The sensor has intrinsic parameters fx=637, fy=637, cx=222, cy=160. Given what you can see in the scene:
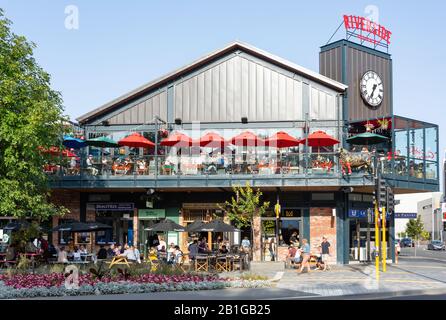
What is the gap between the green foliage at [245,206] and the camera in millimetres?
30375

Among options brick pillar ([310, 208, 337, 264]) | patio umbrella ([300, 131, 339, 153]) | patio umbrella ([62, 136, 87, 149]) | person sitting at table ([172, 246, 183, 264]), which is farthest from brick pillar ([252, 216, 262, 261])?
patio umbrella ([62, 136, 87, 149])

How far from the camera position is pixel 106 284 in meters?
18.2

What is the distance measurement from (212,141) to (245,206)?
370cm

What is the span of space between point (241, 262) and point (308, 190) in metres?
8.49

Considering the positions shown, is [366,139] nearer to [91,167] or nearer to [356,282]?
[356,282]

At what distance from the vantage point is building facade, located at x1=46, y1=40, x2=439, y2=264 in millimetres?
31250

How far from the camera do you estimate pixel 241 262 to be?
25484mm

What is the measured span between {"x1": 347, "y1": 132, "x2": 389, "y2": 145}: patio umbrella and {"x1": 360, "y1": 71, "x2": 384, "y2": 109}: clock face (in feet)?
14.2

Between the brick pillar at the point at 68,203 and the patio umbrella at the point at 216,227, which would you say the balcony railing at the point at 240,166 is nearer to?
the brick pillar at the point at 68,203

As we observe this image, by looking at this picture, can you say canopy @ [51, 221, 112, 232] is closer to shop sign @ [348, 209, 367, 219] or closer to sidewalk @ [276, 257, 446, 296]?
sidewalk @ [276, 257, 446, 296]

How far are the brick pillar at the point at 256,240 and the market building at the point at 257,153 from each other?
0.05 meters

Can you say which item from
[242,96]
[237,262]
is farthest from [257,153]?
[237,262]
